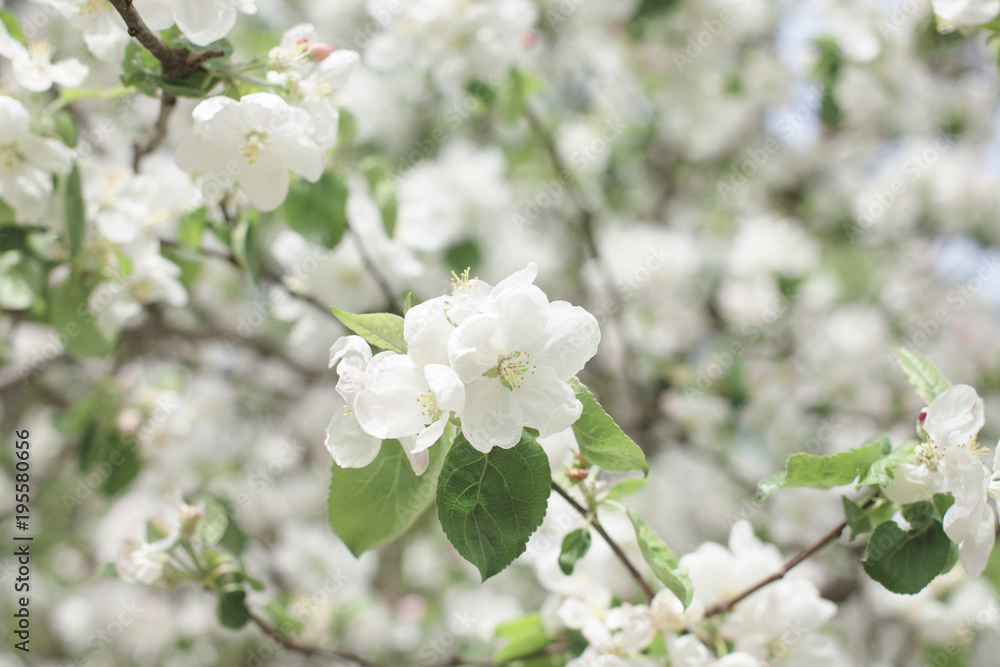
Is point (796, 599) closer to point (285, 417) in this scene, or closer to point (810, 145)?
point (285, 417)

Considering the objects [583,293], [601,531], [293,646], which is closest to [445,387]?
[601,531]

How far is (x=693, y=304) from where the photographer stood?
4.00m

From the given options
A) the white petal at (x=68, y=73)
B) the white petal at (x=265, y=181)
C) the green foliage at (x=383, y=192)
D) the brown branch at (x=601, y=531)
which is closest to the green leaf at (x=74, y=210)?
the white petal at (x=68, y=73)

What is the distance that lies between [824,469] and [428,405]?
60 centimetres

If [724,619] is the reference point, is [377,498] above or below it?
above

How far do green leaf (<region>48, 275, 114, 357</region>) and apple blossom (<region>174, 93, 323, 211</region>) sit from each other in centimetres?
68

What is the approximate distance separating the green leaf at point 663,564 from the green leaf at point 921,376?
489mm

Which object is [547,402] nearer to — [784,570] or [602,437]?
[602,437]

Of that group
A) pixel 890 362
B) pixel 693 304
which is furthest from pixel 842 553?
pixel 693 304

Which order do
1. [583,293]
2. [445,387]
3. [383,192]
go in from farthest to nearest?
1. [583,293]
2. [383,192]
3. [445,387]

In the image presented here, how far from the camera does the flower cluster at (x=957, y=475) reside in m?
0.94

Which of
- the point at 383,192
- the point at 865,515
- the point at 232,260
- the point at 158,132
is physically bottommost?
the point at 232,260

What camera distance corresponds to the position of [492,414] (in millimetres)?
878

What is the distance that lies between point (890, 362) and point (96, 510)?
13.9ft
